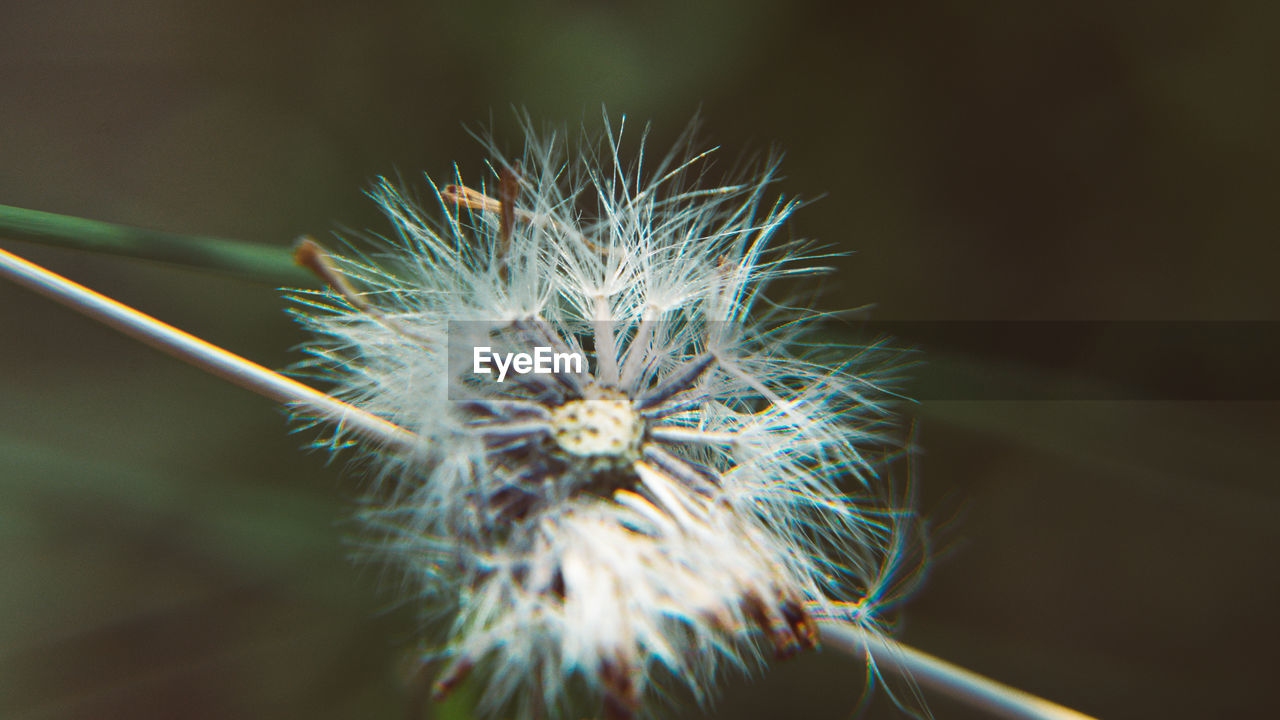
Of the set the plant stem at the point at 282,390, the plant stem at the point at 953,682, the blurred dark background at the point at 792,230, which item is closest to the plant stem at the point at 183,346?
the plant stem at the point at 282,390

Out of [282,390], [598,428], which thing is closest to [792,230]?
[598,428]

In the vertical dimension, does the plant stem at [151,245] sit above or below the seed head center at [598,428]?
above

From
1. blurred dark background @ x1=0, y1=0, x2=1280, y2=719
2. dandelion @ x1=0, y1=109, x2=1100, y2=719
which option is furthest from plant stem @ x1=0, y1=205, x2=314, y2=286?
blurred dark background @ x1=0, y1=0, x2=1280, y2=719

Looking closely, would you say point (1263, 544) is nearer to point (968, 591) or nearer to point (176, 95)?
point (968, 591)

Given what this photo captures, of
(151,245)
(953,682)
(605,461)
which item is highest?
(151,245)

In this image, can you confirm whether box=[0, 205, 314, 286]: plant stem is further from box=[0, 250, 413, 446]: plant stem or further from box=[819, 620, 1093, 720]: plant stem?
box=[819, 620, 1093, 720]: plant stem

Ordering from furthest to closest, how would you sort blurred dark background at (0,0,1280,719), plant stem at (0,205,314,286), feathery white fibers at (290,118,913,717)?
1. blurred dark background at (0,0,1280,719)
2. plant stem at (0,205,314,286)
3. feathery white fibers at (290,118,913,717)

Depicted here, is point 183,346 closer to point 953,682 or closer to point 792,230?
point 953,682

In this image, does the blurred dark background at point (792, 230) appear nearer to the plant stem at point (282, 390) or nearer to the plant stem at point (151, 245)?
the plant stem at point (151, 245)
